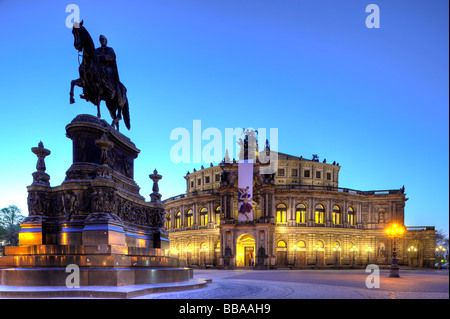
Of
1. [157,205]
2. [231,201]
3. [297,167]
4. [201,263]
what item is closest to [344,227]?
[297,167]

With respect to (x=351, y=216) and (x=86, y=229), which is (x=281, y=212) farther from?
(x=86, y=229)

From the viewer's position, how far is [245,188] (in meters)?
56.1

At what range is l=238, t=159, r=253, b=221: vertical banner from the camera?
5609cm

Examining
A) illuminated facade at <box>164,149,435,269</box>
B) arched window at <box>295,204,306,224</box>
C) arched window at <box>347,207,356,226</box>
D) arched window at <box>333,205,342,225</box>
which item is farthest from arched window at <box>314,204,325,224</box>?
arched window at <box>347,207,356,226</box>

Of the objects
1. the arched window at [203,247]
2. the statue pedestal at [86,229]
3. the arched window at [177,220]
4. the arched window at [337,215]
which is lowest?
the arched window at [203,247]

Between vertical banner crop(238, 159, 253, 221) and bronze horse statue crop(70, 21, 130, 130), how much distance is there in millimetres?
40202

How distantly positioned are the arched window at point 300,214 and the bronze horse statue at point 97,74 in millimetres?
50465

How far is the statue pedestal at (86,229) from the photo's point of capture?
1162 cm

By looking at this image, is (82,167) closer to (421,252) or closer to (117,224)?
(117,224)

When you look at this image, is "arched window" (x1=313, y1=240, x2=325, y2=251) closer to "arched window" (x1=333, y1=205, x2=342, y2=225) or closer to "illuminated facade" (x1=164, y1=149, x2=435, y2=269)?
"illuminated facade" (x1=164, y1=149, x2=435, y2=269)

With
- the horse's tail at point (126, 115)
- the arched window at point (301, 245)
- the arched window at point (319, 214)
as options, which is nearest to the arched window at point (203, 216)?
the arched window at point (301, 245)

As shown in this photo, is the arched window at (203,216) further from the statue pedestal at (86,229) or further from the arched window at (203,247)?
the statue pedestal at (86,229)

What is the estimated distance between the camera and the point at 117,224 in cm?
1309
